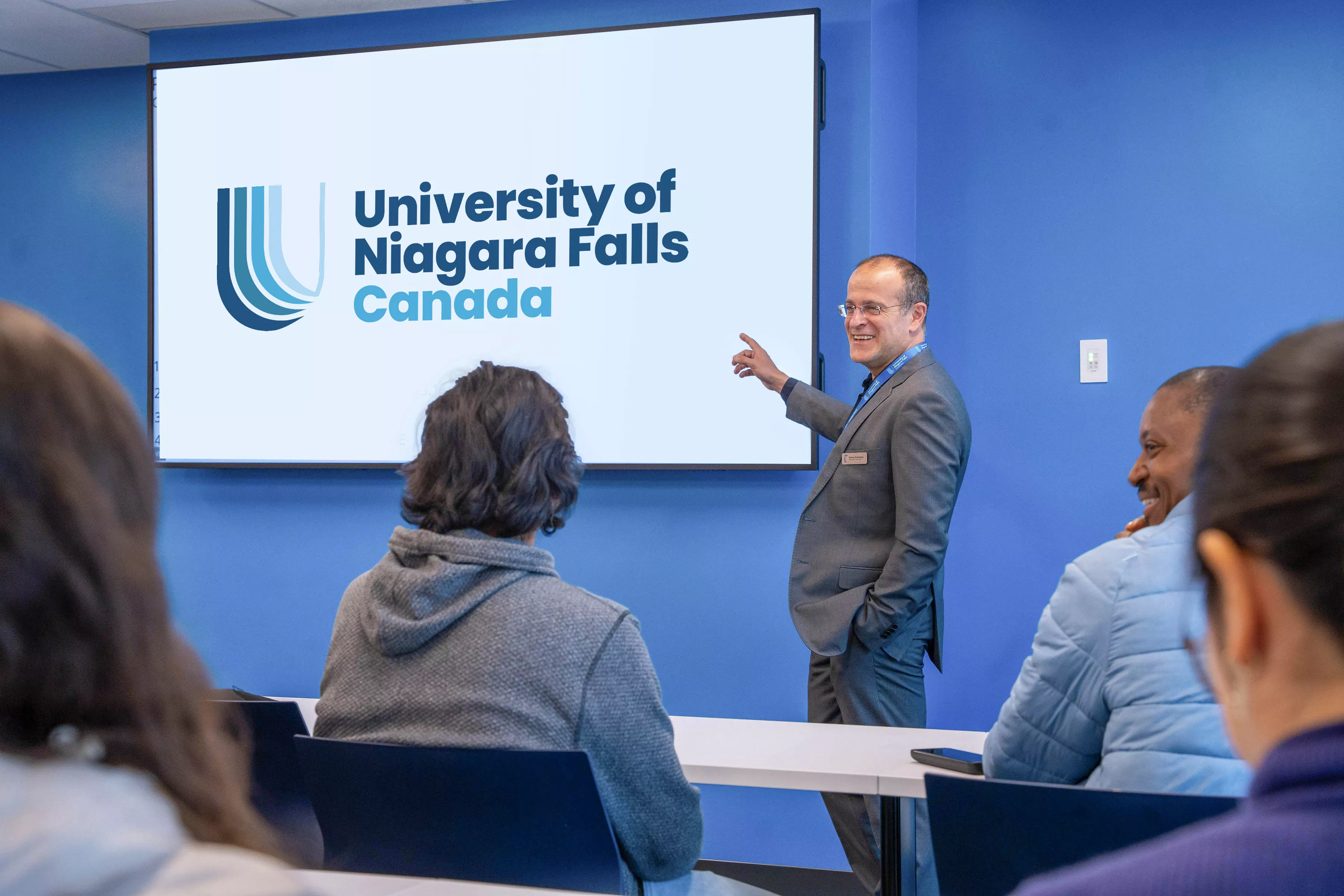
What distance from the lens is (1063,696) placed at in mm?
1493

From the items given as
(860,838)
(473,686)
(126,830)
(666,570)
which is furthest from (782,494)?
(126,830)

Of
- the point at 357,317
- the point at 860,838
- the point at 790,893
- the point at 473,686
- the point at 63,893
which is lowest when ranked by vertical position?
the point at 790,893

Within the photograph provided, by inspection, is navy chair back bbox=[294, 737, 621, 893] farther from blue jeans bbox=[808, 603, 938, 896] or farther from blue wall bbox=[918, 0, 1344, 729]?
blue wall bbox=[918, 0, 1344, 729]

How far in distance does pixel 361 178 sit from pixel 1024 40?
2.21 m

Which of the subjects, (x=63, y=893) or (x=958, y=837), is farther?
(x=958, y=837)

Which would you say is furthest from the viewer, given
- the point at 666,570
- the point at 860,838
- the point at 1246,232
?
the point at 666,570

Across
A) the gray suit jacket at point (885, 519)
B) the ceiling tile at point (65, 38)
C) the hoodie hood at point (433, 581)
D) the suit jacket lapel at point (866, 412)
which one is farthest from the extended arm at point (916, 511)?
the ceiling tile at point (65, 38)

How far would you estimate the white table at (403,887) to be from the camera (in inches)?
49.3

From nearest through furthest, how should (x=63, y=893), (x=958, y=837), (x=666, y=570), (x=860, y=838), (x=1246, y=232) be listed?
1. (x=63, y=893)
2. (x=958, y=837)
3. (x=860, y=838)
4. (x=1246, y=232)
5. (x=666, y=570)

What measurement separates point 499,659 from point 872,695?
5.24 feet

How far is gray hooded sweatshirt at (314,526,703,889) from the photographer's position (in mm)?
1465

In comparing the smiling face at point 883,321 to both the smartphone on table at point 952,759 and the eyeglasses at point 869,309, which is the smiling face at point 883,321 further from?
the smartphone on table at point 952,759

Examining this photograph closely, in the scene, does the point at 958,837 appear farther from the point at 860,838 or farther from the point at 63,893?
the point at 860,838

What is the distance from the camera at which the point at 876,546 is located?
9.49ft
